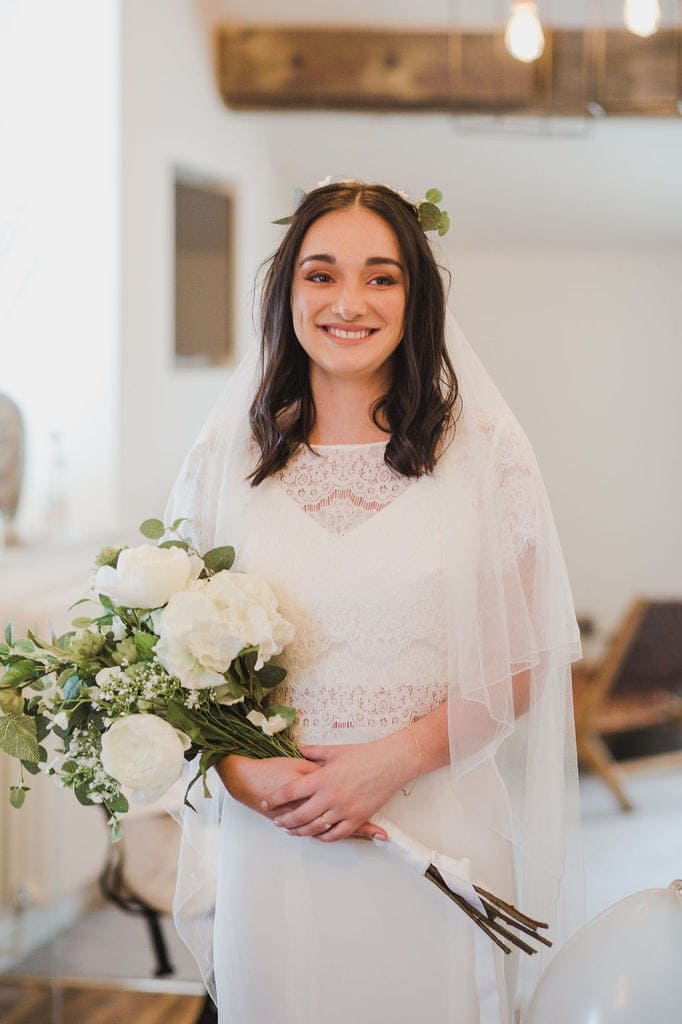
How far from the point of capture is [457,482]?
164cm

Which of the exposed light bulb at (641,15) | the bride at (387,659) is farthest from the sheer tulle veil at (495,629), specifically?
the exposed light bulb at (641,15)

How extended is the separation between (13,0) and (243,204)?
143 centimetres

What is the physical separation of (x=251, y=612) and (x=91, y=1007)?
198 centimetres

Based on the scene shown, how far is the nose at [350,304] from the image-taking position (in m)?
1.58

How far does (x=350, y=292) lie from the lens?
5.24 ft

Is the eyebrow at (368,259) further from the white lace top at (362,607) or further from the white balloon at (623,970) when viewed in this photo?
the white balloon at (623,970)

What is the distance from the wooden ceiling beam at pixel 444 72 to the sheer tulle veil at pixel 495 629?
304 centimetres

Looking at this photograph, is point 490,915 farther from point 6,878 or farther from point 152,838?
point 6,878

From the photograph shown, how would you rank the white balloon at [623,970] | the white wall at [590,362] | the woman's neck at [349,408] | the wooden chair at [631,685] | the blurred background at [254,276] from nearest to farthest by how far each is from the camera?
the white balloon at [623,970]
the woman's neck at [349,408]
the blurred background at [254,276]
the wooden chair at [631,685]
the white wall at [590,362]

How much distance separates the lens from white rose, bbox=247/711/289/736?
1580 mm

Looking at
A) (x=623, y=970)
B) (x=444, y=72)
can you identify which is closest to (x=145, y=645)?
(x=623, y=970)

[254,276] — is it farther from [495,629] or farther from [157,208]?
[157,208]

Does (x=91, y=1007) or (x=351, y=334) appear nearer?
(x=351, y=334)

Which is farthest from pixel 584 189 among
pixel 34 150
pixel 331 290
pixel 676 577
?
pixel 331 290
